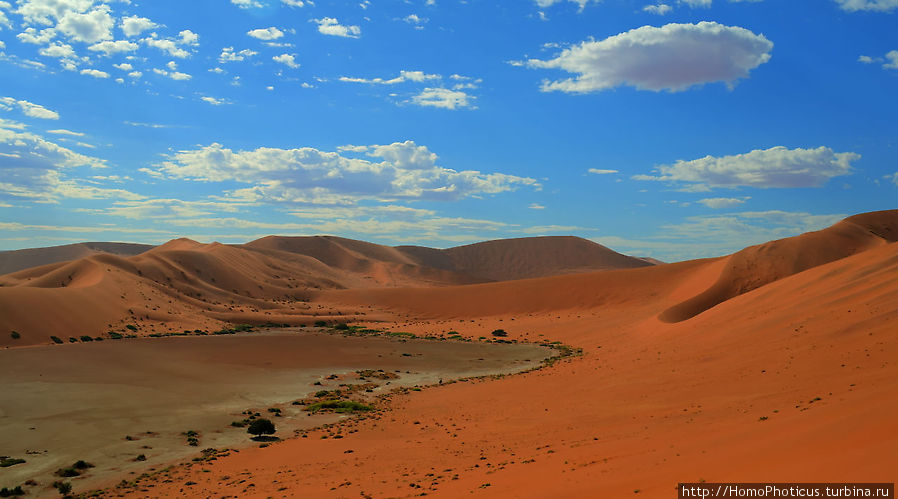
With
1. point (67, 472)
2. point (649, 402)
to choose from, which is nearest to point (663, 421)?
point (649, 402)

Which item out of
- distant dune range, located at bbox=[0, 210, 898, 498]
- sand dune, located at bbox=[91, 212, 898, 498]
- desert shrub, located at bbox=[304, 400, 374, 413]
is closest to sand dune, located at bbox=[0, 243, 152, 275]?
distant dune range, located at bbox=[0, 210, 898, 498]

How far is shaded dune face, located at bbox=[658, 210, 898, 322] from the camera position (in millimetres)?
50906

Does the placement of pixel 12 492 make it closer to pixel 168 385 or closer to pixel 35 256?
pixel 168 385

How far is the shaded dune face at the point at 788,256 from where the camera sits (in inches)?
2004

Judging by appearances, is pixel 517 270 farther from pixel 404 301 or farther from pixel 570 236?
pixel 404 301

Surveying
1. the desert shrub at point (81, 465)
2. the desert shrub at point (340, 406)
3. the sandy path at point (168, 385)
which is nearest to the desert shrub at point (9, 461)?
the sandy path at point (168, 385)

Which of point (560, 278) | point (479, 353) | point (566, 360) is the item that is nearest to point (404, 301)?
point (560, 278)

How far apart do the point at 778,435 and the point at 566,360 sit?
2899cm

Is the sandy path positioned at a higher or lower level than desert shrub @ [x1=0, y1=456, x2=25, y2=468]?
lower

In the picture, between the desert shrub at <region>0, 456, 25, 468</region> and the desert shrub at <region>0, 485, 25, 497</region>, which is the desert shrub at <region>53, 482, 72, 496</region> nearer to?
the desert shrub at <region>0, 485, 25, 497</region>

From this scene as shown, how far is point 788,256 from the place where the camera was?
57062 mm

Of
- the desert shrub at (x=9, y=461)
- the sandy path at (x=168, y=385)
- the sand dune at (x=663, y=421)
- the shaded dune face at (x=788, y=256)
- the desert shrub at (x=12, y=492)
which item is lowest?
the sandy path at (x=168, y=385)

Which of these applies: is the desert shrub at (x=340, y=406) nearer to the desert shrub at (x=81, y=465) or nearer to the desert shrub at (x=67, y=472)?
the desert shrub at (x=81, y=465)

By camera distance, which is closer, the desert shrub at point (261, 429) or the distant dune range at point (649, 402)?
the distant dune range at point (649, 402)
